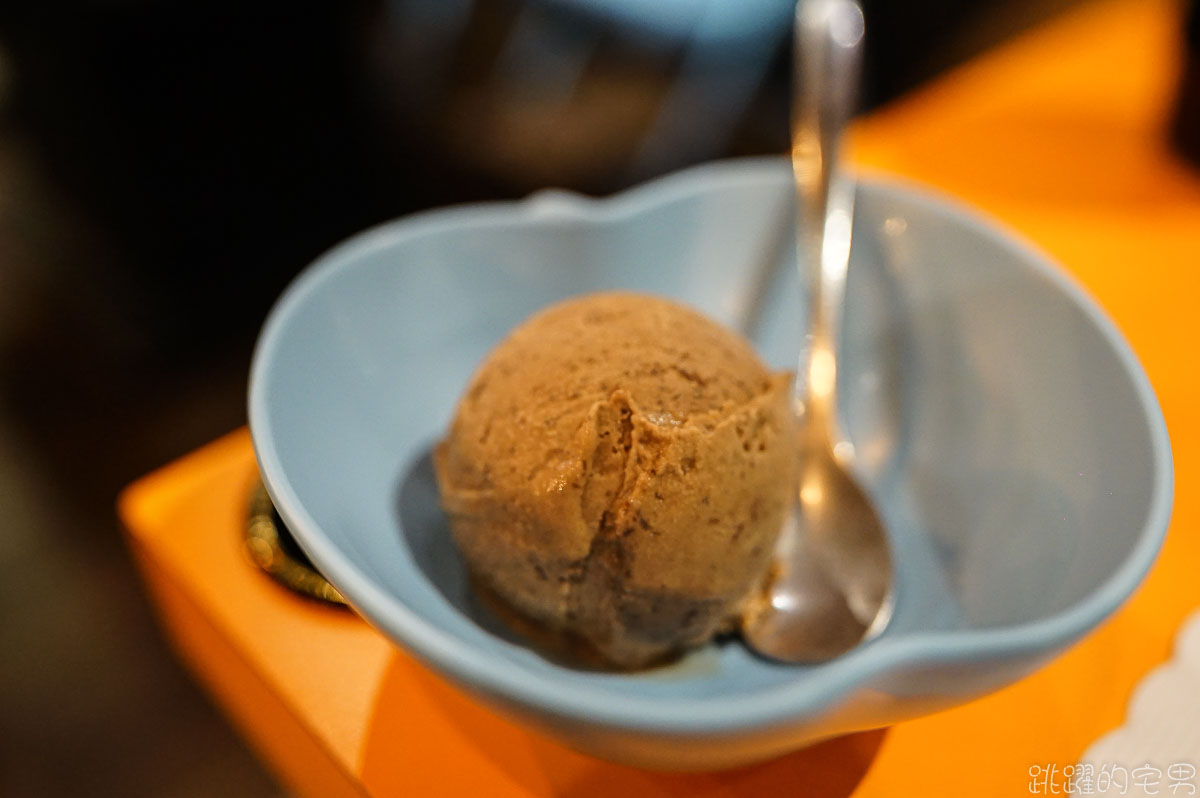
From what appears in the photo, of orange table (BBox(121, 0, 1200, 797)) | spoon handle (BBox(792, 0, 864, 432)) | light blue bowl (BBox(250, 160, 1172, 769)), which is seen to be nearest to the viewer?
light blue bowl (BBox(250, 160, 1172, 769))

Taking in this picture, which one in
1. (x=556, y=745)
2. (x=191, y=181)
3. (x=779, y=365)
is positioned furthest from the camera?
(x=191, y=181)

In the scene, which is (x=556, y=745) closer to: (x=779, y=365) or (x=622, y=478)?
(x=622, y=478)

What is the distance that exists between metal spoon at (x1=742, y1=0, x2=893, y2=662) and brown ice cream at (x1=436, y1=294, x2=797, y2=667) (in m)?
0.04

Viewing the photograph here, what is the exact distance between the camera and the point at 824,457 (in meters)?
0.78

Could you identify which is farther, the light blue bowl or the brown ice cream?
the brown ice cream

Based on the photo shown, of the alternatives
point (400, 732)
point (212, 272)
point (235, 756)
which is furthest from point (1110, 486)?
point (212, 272)

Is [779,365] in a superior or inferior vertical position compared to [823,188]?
inferior

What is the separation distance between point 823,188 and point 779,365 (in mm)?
174

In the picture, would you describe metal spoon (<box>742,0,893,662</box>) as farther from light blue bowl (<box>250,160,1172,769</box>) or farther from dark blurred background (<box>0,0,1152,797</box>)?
dark blurred background (<box>0,0,1152,797</box>)

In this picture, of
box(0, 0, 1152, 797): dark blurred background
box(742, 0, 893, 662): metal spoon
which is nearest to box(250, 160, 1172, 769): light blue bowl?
box(742, 0, 893, 662): metal spoon

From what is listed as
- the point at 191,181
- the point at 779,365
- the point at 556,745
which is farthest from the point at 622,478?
the point at 191,181

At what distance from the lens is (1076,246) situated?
3.41ft

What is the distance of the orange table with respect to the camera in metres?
0.59

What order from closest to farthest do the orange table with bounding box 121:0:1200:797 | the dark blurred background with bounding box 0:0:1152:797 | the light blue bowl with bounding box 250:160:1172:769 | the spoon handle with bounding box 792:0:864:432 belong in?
1. the light blue bowl with bounding box 250:160:1172:769
2. the orange table with bounding box 121:0:1200:797
3. the spoon handle with bounding box 792:0:864:432
4. the dark blurred background with bounding box 0:0:1152:797
